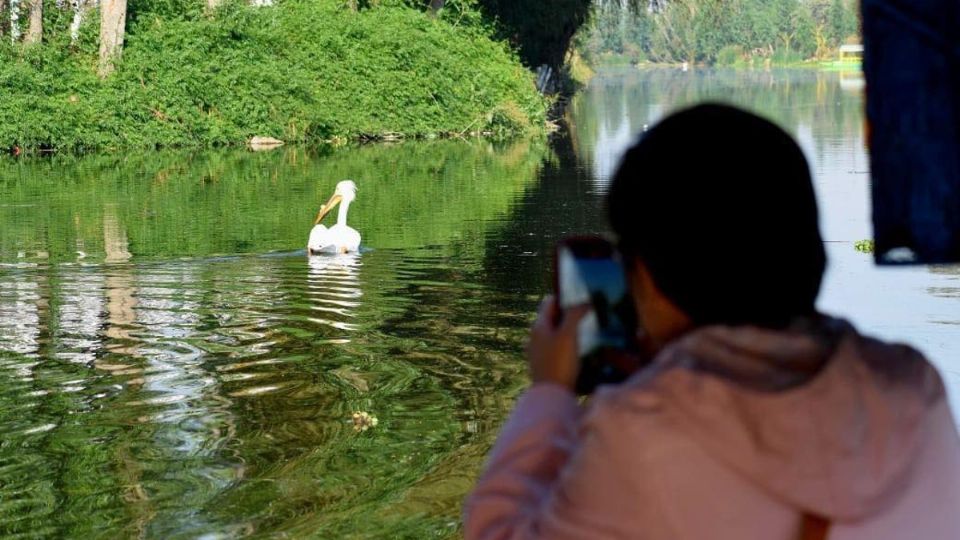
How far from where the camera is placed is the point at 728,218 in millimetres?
1823

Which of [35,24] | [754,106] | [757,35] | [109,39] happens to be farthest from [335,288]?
[757,35]

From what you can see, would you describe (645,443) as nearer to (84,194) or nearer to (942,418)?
(942,418)

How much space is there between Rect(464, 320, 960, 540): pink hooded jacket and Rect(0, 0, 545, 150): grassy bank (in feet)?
99.4

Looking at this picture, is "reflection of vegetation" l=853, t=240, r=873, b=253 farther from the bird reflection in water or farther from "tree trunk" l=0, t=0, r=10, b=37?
"tree trunk" l=0, t=0, r=10, b=37

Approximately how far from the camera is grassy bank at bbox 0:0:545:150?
106ft

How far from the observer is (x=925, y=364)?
1.90 metres

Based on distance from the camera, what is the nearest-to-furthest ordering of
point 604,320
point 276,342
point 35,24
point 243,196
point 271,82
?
point 604,320 < point 276,342 < point 243,196 < point 35,24 < point 271,82

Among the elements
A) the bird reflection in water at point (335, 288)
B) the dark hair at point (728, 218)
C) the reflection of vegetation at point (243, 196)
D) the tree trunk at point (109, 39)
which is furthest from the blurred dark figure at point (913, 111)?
the tree trunk at point (109, 39)

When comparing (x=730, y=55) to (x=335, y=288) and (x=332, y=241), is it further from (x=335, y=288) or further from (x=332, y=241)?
(x=335, y=288)

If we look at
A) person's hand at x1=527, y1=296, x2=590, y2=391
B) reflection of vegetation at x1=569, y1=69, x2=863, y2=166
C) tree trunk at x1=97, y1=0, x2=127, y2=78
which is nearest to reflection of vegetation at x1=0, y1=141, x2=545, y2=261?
reflection of vegetation at x1=569, y1=69, x2=863, y2=166

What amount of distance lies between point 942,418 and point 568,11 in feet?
128

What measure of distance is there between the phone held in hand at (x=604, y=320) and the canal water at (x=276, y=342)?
23cm

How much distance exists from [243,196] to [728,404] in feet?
66.0

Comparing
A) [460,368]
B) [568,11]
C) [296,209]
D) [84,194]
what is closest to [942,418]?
[460,368]
